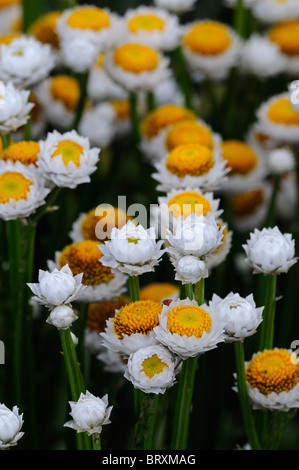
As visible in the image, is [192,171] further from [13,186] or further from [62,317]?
[62,317]

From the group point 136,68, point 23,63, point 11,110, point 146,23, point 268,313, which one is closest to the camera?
point 268,313

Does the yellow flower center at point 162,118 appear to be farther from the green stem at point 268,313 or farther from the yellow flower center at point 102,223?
the green stem at point 268,313

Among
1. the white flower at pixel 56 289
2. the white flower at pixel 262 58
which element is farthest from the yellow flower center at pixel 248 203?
the white flower at pixel 56 289

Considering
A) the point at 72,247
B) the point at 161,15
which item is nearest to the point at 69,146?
the point at 72,247

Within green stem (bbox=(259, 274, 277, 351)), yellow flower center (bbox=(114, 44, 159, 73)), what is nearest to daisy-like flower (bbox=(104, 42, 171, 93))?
yellow flower center (bbox=(114, 44, 159, 73))

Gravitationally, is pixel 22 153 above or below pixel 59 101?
above

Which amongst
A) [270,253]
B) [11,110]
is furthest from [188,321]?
[11,110]
